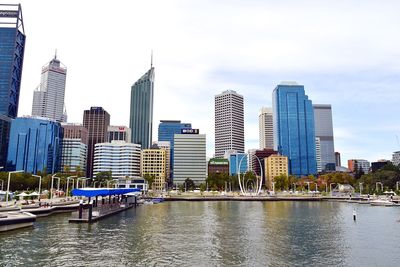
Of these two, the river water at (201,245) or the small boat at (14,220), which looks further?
the small boat at (14,220)

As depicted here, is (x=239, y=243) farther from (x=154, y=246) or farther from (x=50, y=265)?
(x=50, y=265)

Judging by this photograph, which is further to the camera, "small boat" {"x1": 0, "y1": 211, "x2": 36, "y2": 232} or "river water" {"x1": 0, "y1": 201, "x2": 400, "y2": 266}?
"small boat" {"x1": 0, "y1": 211, "x2": 36, "y2": 232}

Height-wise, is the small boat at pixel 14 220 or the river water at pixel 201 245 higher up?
the small boat at pixel 14 220

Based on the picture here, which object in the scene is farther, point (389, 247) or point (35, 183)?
point (35, 183)

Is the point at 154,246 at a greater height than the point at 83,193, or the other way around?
the point at 83,193

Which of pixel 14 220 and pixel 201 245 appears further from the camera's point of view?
pixel 14 220

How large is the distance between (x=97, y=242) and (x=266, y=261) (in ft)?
73.2

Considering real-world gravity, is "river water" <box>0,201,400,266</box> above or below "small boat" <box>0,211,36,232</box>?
below

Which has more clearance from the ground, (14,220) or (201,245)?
(14,220)

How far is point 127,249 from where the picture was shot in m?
40.1

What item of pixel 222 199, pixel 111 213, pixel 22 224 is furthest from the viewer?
pixel 222 199

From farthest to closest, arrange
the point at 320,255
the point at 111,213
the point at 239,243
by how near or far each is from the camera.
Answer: the point at 111,213
the point at 239,243
the point at 320,255

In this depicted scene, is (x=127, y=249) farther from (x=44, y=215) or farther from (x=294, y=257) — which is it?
(x=44, y=215)

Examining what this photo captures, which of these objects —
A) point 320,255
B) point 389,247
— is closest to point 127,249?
point 320,255
